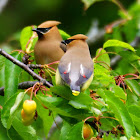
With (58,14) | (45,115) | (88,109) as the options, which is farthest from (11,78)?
(58,14)

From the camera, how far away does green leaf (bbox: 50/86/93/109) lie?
264 cm

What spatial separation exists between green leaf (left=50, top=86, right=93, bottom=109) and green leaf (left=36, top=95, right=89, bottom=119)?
0.12 ft

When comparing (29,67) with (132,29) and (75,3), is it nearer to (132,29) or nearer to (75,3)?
(132,29)

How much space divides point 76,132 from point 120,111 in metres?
0.26

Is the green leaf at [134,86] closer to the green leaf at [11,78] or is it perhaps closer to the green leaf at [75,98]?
the green leaf at [75,98]

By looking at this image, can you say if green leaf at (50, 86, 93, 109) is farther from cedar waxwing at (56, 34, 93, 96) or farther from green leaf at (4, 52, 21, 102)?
green leaf at (4, 52, 21, 102)

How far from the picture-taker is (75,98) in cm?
267

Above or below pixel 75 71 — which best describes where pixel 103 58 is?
below

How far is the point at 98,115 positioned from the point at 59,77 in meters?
0.30

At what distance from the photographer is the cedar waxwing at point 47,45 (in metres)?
3.65

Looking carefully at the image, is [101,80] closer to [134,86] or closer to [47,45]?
[134,86]

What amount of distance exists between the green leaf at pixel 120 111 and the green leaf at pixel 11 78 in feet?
2.14

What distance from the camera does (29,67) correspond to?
10.3ft

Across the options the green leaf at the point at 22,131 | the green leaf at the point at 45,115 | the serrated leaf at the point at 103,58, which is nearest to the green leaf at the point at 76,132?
the green leaf at the point at 22,131
